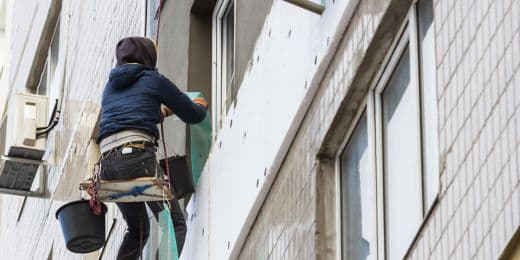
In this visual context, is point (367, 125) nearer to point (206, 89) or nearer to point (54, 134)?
point (206, 89)

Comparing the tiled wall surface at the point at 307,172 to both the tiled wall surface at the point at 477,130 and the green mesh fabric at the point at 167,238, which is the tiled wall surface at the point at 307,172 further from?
the green mesh fabric at the point at 167,238

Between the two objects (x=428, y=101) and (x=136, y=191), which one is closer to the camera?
(x=428, y=101)

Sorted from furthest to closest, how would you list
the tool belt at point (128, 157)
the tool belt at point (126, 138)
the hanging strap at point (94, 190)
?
1. the hanging strap at point (94, 190)
2. the tool belt at point (126, 138)
3. the tool belt at point (128, 157)

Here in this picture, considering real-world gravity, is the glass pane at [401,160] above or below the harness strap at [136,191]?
below

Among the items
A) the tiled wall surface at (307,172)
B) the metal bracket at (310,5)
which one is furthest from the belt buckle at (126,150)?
the metal bracket at (310,5)

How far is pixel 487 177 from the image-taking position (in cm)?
743

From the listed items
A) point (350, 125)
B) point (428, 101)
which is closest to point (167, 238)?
point (350, 125)

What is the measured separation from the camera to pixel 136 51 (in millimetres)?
12016

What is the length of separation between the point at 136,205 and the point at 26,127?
607cm

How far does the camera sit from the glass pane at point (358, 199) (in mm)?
A: 9086

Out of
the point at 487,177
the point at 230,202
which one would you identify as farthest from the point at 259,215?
the point at 487,177

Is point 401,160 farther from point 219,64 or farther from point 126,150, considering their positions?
point 219,64

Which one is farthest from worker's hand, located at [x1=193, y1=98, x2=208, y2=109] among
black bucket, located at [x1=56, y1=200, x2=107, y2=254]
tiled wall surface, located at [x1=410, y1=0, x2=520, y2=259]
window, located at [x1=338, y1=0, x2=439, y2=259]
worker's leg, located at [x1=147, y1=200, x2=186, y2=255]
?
tiled wall surface, located at [x1=410, y1=0, x2=520, y2=259]

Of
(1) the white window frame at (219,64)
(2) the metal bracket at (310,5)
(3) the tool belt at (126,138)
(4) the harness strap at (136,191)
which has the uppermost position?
(1) the white window frame at (219,64)
